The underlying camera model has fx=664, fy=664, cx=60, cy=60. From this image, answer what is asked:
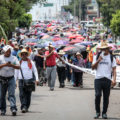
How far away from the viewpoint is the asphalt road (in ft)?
47.4

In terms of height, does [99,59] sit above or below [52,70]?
above

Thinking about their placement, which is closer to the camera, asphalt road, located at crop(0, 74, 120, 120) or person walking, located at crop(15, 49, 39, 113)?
asphalt road, located at crop(0, 74, 120, 120)

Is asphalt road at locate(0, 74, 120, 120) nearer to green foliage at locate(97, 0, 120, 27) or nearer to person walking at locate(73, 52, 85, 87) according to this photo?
person walking at locate(73, 52, 85, 87)

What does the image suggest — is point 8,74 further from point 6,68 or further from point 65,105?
point 65,105

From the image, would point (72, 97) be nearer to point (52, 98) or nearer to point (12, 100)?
point (52, 98)

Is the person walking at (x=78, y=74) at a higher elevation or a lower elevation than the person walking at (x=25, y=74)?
lower

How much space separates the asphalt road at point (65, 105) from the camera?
569 inches

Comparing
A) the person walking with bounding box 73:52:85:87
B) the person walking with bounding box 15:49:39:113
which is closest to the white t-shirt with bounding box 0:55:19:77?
the person walking with bounding box 15:49:39:113

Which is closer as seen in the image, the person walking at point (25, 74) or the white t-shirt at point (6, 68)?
the white t-shirt at point (6, 68)

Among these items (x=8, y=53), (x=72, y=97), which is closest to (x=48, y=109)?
(x=8, y=53)

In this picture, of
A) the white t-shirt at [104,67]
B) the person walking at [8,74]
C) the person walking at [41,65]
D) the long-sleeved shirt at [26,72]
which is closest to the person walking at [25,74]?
the long-sleeved shirt at [26,72]

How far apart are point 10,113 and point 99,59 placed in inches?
102

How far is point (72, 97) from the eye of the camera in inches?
771

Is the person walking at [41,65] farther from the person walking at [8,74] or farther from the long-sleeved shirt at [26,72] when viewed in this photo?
the person walking at [8,74]
